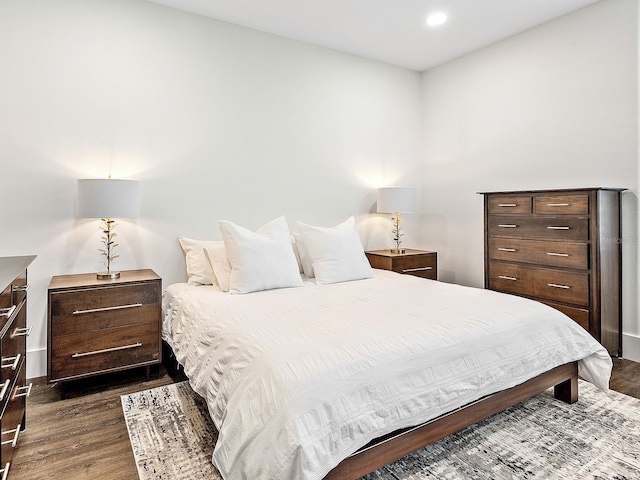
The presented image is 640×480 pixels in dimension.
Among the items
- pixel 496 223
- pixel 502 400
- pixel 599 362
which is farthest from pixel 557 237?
pixel 502 400

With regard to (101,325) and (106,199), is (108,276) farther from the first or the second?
(106,199)

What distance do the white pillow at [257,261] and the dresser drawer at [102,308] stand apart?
22.2 inches

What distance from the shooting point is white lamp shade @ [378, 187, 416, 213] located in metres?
4.06

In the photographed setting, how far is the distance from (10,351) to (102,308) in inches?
37.1

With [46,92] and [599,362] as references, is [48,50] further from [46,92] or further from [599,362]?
[599,362]

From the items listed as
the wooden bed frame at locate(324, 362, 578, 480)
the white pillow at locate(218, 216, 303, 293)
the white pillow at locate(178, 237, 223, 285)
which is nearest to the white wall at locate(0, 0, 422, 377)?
the white pillow at locate(178, 237, 223, 285)

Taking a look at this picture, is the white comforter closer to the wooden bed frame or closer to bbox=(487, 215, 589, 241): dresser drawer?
the wooden bed frame

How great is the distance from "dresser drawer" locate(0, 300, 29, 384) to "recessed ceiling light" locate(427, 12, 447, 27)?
11.7 feet

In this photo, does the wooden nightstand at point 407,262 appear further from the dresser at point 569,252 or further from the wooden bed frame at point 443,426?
the wooden bed frame at point 443,426

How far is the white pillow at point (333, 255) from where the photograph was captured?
3154mm

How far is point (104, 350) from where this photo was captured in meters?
2.54

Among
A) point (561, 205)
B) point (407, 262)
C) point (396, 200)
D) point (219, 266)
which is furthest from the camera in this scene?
point (396, 200)

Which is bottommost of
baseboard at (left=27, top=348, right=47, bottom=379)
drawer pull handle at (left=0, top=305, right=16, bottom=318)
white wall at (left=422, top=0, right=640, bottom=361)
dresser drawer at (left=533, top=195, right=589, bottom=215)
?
baseboard at (left=27, top=348, right=47, bottom=379)

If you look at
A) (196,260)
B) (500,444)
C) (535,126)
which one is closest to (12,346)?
(196,260)
